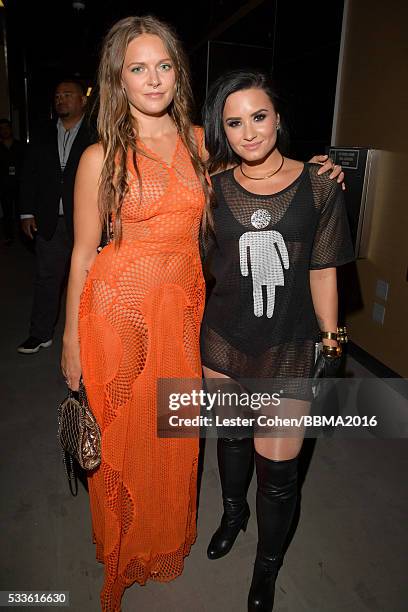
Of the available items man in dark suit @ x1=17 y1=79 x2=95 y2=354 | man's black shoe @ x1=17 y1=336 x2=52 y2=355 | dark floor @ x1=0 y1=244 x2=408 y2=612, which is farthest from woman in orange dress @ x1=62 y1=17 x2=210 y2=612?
man's black shoe @ x1=17 y1=336 x2=52 y2=355

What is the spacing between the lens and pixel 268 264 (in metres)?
1.51

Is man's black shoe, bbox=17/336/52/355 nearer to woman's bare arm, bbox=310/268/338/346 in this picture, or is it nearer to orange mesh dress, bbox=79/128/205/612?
orange mesh dress, bbox=79/128/205/612

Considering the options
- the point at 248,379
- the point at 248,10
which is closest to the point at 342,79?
the point at 248,10

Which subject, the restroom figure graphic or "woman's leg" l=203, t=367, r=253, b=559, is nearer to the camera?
the restroom figure graphic

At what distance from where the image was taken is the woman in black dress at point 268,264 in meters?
1.50

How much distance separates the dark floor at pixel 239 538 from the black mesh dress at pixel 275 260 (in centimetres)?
80

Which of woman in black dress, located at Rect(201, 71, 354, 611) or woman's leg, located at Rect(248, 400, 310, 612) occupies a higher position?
woman in black dress, located at Rect(201, 71, 354, 611)

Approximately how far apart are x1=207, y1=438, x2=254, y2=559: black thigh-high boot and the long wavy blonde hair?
0.87 meters

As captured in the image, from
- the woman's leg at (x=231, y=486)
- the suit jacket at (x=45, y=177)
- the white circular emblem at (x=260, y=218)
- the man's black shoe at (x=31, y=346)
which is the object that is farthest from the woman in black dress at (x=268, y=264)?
the man's black shoe at (x=31, y=346)

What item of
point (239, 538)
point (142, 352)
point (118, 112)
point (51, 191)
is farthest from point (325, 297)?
point (51, 191)

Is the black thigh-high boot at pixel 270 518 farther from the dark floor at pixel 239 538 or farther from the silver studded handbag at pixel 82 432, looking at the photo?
the silver studded handbag at pixel 82 432

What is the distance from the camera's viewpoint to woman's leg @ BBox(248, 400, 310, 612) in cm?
156

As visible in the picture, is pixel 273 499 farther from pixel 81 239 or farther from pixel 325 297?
pixel 81 239

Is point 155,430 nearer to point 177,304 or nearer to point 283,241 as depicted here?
point 177,304
